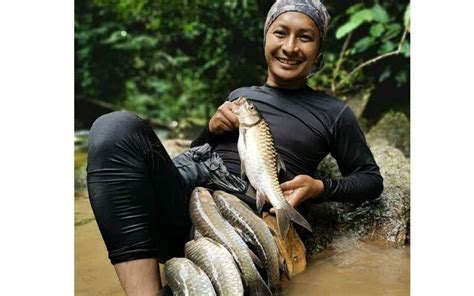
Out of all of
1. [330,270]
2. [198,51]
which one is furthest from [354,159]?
[198,51]

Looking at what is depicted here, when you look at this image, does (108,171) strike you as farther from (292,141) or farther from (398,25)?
(398,25)

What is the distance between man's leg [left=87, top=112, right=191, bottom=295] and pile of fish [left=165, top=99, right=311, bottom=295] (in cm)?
7

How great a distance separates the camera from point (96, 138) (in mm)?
1281

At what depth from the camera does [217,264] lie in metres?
1.21

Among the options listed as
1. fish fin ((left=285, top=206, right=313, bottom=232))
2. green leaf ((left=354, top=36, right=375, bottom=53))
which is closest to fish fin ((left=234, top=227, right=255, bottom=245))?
fish fin ((left=285, top=206, right=313, bottom=232))

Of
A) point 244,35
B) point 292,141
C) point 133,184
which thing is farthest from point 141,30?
point 133,184

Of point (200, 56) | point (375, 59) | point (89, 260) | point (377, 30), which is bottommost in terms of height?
point (89, 260)

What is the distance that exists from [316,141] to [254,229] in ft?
1.23

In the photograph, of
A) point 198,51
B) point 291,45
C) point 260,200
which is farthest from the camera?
point 198,51

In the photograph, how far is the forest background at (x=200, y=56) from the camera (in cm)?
196

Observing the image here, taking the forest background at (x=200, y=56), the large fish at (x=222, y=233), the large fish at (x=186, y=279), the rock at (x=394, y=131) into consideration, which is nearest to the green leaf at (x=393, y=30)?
the forest background at (x=200, y=56)

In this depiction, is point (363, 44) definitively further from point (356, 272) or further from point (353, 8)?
point (356, 272)

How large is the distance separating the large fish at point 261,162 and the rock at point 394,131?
59 centimetres

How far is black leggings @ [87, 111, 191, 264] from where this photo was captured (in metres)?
1.26
